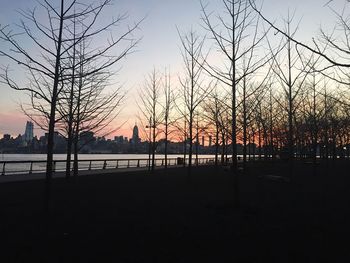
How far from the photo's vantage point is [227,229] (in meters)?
8.02

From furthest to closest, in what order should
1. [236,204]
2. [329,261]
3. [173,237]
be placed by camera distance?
1. [236,204]
2. [173,237]
3. [329,261]

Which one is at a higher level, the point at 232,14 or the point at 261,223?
the point at 232,14

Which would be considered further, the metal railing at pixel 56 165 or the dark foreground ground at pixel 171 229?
the metal railing at pixel 56 165

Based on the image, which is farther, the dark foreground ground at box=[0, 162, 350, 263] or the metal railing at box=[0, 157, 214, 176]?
the metal railing at box=[0, 157, 214, 176]

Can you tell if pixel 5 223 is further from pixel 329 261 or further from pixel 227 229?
pixel 329 261

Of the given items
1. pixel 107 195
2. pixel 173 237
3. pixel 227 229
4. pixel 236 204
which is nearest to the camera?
pixel 173 237

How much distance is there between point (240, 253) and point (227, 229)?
5.69 feet

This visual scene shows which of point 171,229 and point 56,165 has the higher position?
point 56,165

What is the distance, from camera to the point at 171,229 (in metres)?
7.88

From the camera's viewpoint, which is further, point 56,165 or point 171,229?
point 56,165

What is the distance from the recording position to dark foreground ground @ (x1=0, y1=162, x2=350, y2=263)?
612 centimetres

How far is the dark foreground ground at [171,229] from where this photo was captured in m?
6.12

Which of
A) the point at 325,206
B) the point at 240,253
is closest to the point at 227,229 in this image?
the point at 240,253

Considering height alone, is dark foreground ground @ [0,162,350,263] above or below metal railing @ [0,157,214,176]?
below
